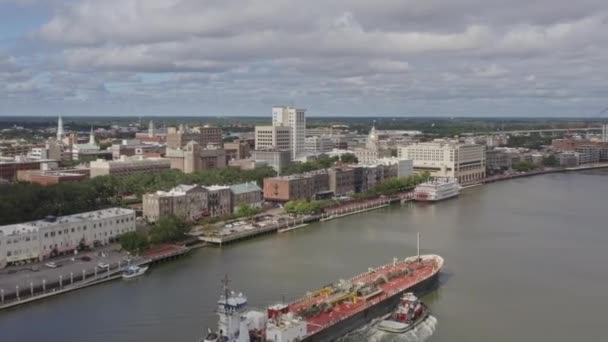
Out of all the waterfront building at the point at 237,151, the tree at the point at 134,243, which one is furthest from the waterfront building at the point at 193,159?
the tree at the point at 134,243

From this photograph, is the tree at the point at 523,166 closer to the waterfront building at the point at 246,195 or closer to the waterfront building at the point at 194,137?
the waterfront building at the point at 194,137

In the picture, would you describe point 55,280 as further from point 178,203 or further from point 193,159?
point 193,159

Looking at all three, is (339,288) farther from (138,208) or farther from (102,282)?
(138,208)

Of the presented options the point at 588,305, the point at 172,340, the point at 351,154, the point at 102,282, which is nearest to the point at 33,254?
the point at 102,282

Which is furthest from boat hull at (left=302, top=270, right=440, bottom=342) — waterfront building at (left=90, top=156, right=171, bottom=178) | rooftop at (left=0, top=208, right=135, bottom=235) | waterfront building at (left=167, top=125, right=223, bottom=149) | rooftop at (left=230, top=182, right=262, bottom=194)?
waterfront building at (left=167, top=125, right=223, bottom=149)

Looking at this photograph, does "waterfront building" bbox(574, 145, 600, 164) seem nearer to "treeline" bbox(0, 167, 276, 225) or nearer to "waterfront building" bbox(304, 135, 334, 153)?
"waterfront building" bbox(304, 135, 334, 153)

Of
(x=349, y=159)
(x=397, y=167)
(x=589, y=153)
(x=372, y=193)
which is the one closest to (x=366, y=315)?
(x=372, y=193)
